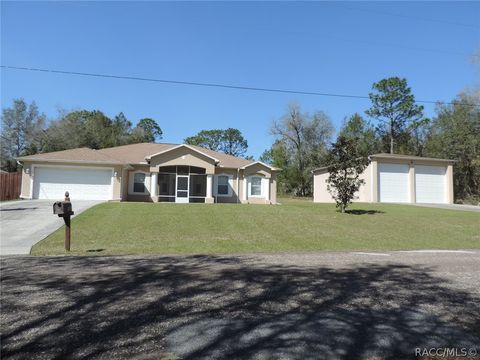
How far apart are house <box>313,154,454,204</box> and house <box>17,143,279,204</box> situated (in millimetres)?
7483

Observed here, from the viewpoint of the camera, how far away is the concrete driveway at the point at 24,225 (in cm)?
A: 1195

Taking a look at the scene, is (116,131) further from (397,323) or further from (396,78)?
(397,323)

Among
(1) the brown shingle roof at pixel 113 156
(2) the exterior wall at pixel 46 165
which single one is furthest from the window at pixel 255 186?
(2) the exterior wall at pixel 46 165

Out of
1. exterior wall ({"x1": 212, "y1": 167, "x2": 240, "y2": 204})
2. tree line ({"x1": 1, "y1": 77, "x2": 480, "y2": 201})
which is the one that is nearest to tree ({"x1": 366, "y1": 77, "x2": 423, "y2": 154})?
tree line ({"x1": 1, "y1": 77, "x2": 480, "y2": 201})

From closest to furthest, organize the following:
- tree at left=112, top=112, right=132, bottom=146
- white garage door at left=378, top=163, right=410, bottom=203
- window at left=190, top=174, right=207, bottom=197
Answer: window at left=190, top=174, right=207, bottom=197 → white garage door at left=378, top=163, right=410, bottom=203 → tree at left=112, top=112, right=132, bottom=146

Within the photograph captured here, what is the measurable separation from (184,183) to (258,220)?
38.3 feet

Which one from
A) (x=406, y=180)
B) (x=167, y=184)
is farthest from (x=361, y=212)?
(x=167, y=184)

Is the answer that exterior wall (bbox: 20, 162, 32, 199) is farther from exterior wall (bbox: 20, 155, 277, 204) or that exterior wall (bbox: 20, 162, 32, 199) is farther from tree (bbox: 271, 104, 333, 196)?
tree (bbox: 271, 104, 333, 196)

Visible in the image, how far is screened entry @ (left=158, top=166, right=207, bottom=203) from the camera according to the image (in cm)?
2945

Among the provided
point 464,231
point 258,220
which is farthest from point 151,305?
point 464,231

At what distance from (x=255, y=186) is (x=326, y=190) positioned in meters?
6.45

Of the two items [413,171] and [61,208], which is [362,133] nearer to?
[413,171]

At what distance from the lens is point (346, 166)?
22.1 metres

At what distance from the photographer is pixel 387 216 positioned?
21.6m
